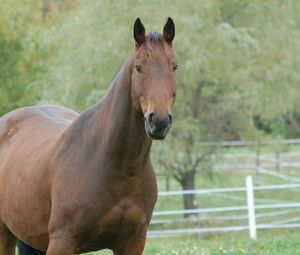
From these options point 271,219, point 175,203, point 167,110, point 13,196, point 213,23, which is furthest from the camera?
point 175,203

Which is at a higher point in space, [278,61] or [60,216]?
[278,61]

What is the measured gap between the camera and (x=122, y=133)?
470cm

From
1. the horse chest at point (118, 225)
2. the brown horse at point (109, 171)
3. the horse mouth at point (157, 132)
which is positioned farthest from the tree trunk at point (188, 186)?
the horse mouth at point (157, 132)

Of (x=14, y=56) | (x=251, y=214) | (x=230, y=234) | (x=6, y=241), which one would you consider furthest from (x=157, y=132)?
(x=14, y=56)

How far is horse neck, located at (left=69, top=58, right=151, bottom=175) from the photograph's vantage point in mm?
4617

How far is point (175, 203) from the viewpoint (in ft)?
67.9

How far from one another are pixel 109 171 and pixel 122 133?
0.25 m

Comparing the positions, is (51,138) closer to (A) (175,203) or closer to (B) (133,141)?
(B) (133,141)

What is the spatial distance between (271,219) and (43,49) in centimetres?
707

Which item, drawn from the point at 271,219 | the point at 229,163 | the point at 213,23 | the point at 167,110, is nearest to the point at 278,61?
the point at 213,23

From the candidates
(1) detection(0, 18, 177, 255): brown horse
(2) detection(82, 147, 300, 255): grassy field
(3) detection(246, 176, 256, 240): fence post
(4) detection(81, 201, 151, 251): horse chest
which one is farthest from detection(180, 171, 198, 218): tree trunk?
(4) detection(81, 201, 151, 251): horse chest

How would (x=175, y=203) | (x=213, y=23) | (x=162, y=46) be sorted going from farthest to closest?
(x=175, y=203)
(x=213, y=23)
(x=162, y=46)

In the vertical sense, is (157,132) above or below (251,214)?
above

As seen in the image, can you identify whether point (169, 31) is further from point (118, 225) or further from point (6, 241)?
point (6, 241)
